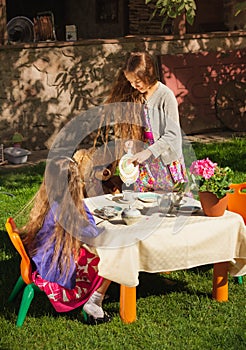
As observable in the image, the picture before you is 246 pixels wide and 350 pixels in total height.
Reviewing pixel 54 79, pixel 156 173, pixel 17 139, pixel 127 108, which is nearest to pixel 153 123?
pixel 127 108

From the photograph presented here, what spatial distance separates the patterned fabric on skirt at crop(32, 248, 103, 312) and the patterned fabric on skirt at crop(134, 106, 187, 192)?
1.05 meters

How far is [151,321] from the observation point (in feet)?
14.7

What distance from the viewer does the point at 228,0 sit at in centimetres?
1206

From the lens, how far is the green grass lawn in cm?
420

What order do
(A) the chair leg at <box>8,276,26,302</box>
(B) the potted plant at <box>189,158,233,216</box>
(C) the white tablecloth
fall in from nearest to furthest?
(C) the white tablecloth
(B) the potted plant at <box>189,158,233,216</box>
(A) the chair leg at <box>8,276,26,302</box>

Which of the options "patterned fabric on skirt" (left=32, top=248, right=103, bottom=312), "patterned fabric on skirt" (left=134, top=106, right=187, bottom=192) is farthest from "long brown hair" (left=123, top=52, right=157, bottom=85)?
"patterned fabric on skirt" (left=32, top=248, right=103, bottom=312)

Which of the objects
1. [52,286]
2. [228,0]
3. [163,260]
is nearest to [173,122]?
[163,260]

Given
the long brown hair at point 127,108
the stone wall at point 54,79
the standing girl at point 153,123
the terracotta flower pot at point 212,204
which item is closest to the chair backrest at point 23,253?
the standing girl at point 153,123

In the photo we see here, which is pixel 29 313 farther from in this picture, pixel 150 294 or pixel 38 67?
pixel 38 67

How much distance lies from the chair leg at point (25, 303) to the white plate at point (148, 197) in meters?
0.98

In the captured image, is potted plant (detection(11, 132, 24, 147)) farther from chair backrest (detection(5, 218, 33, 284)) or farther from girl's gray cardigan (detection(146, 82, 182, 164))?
chair backrest (detection(5, 218, 33, 284))

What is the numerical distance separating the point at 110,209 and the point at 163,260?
0.54 m

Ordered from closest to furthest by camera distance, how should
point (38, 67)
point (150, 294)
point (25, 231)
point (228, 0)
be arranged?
point (25, 231) → point (150, 294) → point (38, 67) → point (228, 0)

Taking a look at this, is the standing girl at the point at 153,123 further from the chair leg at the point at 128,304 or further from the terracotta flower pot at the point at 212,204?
the chair leg at the point at 128,304
